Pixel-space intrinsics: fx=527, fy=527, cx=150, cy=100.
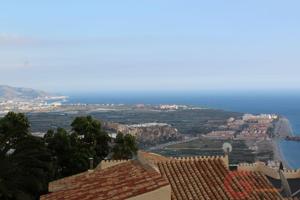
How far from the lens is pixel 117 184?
10117 millimetres

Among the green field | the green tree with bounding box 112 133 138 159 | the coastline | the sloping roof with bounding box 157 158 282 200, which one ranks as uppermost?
the sloping roof with bounding box 157 158 282 200

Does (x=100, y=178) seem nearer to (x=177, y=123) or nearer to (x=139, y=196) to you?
(x=139, y=196)

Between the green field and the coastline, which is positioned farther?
the coastline

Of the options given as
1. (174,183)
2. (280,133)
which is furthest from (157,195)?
(280,133)

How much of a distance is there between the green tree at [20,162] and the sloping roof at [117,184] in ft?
25.2

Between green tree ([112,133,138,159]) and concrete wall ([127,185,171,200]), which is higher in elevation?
concrete wall ([127,185,171,200])

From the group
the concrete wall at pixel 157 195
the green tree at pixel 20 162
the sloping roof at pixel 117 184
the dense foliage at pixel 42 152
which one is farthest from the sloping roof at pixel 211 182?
the dense foliage at pixel 42 152

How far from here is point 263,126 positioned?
14125 centimetres

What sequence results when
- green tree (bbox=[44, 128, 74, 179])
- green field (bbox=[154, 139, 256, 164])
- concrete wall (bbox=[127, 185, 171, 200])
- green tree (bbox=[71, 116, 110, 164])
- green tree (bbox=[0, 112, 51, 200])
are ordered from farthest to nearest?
green field (bbox=[154, 139, 256, 164]), green tree (bbox=[71, 116, 110, 164]), green tree (bbox=[44, 128, 74, 179]), green tree (bbox=[0, 112, 51, 200]), concrete wall (bbox=[127, 185, 171, 200])

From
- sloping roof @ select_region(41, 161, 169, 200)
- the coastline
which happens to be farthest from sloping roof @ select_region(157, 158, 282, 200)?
the coastline

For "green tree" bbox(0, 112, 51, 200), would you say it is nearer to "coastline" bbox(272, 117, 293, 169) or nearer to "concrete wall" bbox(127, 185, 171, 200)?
"concrete wall" bbox(127, 185, 171, 200)

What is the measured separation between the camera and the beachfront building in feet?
30.5

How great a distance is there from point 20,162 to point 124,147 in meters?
7.37

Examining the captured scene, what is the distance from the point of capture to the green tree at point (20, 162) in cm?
1884
